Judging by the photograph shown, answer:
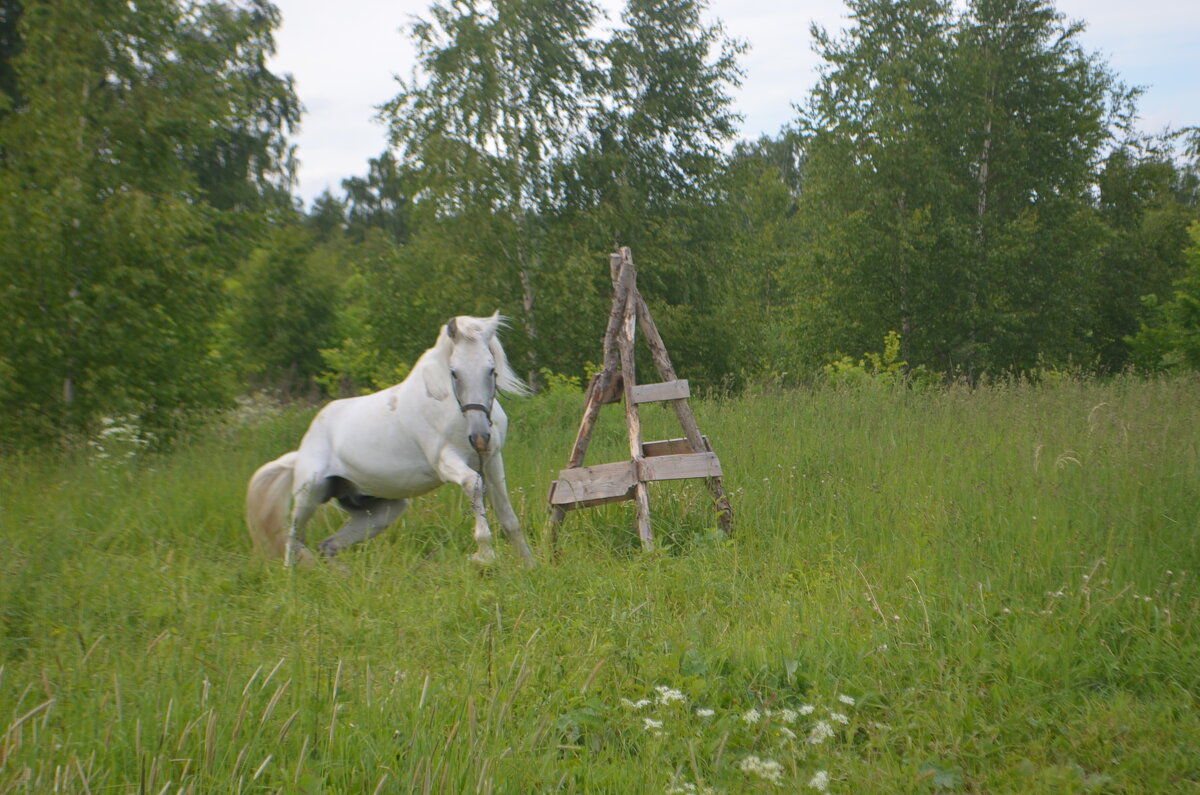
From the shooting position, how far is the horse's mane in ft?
20.0

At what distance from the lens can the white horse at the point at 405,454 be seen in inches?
238

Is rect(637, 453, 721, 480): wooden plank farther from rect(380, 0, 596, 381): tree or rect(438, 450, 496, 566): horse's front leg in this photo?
rect(380, 0, 596, 381): tree

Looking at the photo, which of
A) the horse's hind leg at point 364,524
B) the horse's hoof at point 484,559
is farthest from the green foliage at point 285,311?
the horse's hoof at point 484,559

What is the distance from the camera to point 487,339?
20.4ft

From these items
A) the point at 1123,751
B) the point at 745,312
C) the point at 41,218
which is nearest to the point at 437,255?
the point at 745,312

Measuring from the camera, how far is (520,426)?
11.6m

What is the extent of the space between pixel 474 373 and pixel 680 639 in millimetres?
2467

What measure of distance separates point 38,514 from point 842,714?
6556 millimetres

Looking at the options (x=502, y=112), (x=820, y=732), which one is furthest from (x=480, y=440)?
(x=502, y=112)

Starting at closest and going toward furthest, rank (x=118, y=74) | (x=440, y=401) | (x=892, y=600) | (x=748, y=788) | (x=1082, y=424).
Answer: (x=748, y=788), (x=892, y=600), (x=440, y=401), (x=1082, y=424), (x=118, y=74)

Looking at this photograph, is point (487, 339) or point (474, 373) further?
point (487, 339)

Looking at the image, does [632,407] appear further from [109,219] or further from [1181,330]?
[1181,330]

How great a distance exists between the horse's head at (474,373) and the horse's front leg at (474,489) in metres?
0.18

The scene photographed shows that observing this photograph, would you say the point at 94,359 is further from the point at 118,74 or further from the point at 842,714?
the point at 842,714
